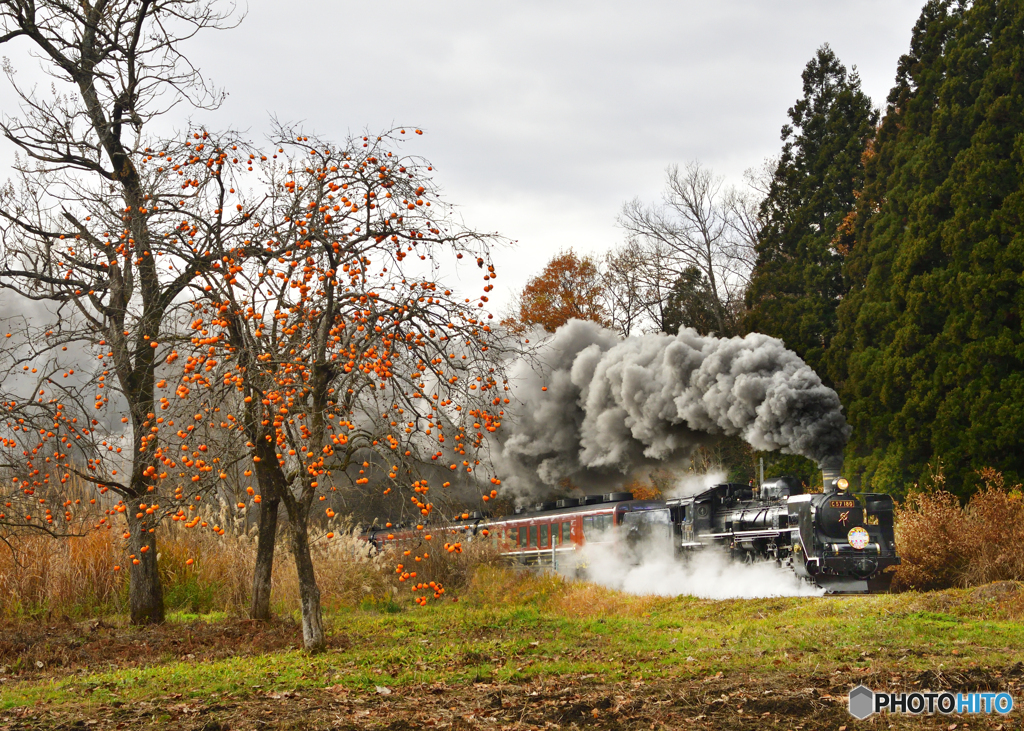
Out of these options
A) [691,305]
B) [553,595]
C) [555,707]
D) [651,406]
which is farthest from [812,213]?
[555,707]

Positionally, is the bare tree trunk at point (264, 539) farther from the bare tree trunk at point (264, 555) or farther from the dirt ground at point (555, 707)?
the dirt ground at point (555, 707)

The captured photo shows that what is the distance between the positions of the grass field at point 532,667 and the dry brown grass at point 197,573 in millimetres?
928

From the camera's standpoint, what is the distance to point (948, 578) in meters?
16.1

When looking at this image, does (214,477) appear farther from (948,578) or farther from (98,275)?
(948,578)

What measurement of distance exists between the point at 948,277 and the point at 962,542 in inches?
290

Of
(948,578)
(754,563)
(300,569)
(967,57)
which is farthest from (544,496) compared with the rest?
(300,569)

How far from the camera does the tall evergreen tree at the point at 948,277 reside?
63.8 feet

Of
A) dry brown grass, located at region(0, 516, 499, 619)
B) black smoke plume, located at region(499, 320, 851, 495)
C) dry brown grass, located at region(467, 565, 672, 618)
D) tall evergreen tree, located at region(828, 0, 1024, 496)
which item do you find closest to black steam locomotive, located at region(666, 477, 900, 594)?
black smoke plume, located at region(499, 320, 851, 495)

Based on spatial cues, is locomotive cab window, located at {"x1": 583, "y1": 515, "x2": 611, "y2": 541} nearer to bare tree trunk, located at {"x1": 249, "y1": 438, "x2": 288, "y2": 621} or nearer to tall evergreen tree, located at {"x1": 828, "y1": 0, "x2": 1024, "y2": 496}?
tall evergreen tree, located at {"x1": 828, "y1": 0, "x2": 1024, "y2": 496}

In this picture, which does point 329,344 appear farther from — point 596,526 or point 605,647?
point 596,526

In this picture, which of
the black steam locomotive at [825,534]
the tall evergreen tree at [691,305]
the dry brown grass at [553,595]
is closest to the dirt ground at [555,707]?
the dry brown grass at [553,595]

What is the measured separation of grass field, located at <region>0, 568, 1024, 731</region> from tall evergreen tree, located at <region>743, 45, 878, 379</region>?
43.2 feet

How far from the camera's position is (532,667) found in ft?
30.0

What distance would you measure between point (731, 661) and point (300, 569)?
15.3 ft
